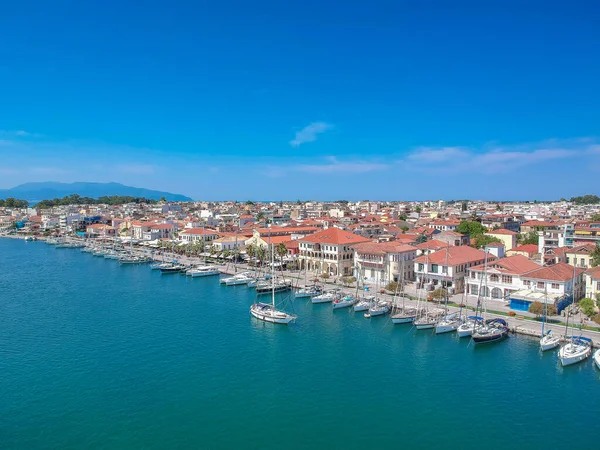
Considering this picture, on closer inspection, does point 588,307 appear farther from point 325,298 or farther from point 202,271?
point 202,271

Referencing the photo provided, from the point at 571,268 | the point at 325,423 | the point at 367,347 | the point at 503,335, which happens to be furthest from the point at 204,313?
the point at 571,268

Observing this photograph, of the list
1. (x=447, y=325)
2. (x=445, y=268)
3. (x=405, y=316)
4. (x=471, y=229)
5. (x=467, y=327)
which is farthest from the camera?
(x=471, y=229)

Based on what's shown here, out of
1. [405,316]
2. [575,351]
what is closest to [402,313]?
[405,316]

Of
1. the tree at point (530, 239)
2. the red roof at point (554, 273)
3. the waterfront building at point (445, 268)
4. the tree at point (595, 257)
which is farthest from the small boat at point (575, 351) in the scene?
the tree at point (530, 239)

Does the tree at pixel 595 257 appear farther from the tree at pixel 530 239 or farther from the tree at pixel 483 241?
the tree at pixel 530 239

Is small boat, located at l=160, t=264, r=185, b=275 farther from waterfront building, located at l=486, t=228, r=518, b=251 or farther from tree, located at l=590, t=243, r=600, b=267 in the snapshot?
tree, located at l=590, t=243, r=600, b=267
